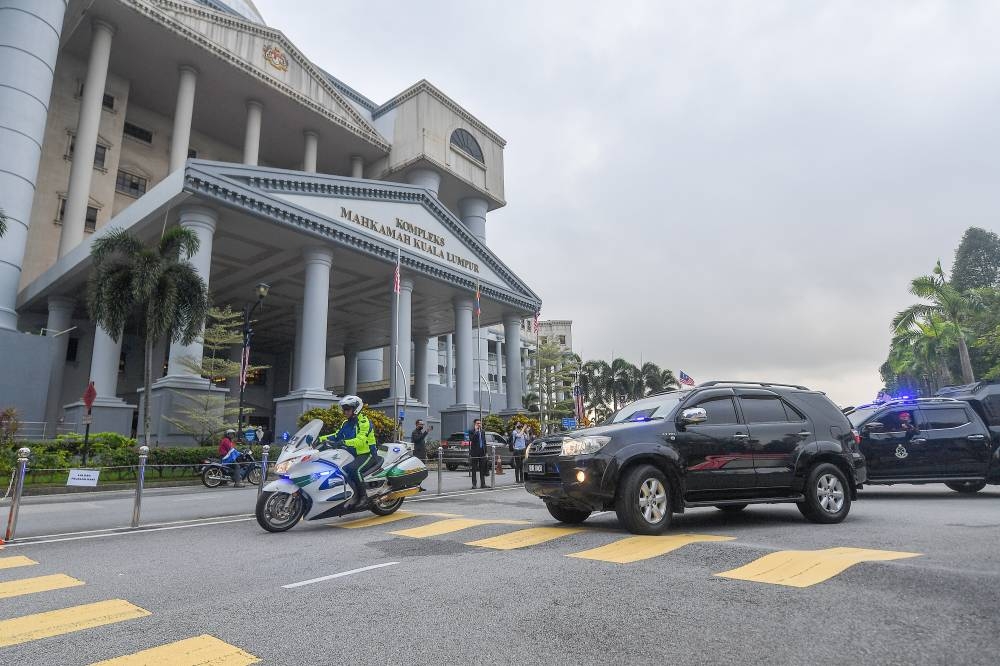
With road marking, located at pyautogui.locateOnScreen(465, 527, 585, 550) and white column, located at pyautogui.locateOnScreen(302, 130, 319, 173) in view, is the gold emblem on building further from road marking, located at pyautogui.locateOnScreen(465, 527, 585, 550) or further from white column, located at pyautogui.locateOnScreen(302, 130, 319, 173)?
road marking, located at pyautogui.locateOnScreen(465, 527, 585, 550)

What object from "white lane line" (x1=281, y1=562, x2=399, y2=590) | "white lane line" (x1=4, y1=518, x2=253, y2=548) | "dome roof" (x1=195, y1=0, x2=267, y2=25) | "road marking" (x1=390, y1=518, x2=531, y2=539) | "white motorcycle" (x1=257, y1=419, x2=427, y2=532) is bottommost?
"white lane line" (x1=281, y1=562, x2=399, y2=590)

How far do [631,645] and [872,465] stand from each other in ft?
35.7

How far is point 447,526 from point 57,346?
1210 inches

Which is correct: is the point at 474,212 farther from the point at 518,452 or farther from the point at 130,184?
the point at 518,452

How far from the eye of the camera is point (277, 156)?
47750 millimetres

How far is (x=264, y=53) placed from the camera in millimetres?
39375

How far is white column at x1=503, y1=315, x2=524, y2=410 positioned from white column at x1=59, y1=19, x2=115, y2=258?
24047 millimetres

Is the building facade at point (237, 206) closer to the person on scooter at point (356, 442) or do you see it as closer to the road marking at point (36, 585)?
the person on scooter at point (356, 442)

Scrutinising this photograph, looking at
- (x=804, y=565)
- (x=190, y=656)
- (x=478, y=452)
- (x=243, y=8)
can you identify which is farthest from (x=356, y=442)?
(x=243, y=8)

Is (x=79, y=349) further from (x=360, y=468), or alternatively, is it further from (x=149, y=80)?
(x=360, y=468)

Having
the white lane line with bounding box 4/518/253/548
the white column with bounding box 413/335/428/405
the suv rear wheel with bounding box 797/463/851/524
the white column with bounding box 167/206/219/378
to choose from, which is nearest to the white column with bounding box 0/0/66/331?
the white column with bounding box 167/206/219/378

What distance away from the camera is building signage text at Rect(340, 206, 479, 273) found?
2752cm

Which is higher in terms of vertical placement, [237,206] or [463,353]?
[237,206]

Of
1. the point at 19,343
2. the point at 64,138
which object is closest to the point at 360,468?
the point at 19,343
